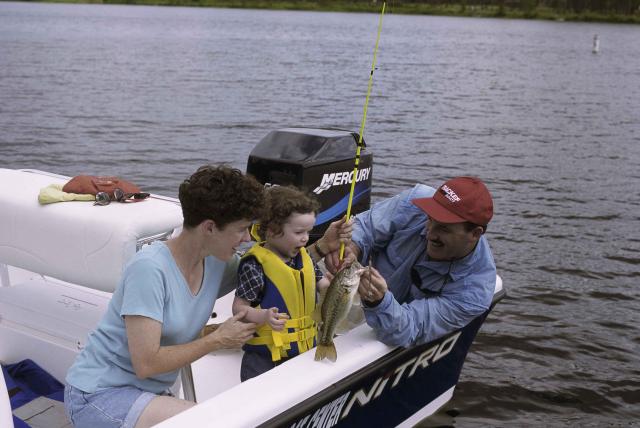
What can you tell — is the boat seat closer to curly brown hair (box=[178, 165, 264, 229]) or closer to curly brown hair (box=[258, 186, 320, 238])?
curly brown hair (box=[258, 186, 320, 238])

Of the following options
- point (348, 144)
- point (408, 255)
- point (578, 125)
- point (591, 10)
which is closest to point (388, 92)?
point (578, 125)

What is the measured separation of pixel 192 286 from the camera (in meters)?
2.57

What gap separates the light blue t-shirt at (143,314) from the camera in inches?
93.0

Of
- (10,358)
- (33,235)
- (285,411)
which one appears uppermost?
(33,235)

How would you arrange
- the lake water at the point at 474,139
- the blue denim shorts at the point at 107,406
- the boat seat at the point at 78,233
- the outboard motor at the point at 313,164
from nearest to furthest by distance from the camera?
the blue denim shorts at the point at 107,406 → the boat seat at the point at 78,233 → the outboard motor at the point at 313,164 → the lake water at the point at 474,139

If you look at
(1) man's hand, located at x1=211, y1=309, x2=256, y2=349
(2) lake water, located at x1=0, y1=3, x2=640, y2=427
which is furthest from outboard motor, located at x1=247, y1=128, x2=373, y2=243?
(1) man's hand, located at x1=211, y1=309, x2=256, y2=349

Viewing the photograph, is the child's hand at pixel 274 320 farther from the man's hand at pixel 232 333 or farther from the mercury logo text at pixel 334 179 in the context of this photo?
the mercury logo text at pixel 334 179

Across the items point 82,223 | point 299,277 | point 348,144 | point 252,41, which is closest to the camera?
point 299,277

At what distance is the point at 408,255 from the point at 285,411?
115 centimetres

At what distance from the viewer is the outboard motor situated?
15.6 ft

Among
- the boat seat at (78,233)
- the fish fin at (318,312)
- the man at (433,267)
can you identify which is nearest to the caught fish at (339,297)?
the fish fin at (318,312)

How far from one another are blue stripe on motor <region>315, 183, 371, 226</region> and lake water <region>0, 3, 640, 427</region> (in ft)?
4.99

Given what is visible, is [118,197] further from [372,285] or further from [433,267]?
[433,267]

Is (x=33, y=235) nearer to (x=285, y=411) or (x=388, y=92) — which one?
(x=285, y=411)
